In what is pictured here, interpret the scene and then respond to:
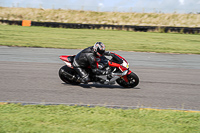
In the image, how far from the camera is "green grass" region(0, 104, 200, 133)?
480cm

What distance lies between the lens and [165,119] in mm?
5555

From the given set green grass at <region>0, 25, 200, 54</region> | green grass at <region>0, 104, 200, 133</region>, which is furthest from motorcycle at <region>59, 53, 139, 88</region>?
green grass at <region>0, 25, 200, 54</region>

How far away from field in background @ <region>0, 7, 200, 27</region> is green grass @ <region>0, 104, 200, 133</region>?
169 feet

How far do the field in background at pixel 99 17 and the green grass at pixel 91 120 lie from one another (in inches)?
2025

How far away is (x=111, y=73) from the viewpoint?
27.6 feet

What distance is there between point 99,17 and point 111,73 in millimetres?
53901

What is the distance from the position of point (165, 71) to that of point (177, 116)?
6.72 meters

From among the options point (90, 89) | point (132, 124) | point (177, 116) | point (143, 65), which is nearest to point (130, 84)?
point (90, 89)

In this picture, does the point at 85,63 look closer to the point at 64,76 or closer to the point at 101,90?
the point at 64,76

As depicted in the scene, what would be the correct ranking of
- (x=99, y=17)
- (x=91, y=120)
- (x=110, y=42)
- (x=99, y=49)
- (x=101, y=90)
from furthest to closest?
1. (x=99, y=17)
2. (x=110, y=42)
3. (x=101, y=90)
4. (x=99, y=49)
5. (x=91, y=120)

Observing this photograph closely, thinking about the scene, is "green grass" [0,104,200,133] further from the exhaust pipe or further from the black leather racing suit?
the exhaust pipe

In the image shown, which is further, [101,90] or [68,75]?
[68,75]

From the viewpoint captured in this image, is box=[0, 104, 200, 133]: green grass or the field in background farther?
the field in background

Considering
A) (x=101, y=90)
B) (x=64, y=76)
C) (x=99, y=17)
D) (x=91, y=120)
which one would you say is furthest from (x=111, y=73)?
(x=99, y=17)
